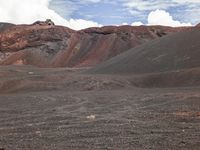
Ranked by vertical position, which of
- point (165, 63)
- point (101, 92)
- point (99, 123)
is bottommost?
point (101, 92)

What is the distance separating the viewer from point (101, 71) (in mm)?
65438

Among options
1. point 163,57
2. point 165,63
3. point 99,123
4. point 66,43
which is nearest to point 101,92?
point 165,63

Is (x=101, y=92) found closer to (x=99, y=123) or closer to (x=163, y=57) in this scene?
(x=163, y=57)

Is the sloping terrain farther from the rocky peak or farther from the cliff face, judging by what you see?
the rocky peak

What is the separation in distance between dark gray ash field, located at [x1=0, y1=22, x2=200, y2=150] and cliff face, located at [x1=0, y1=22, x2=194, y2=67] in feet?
0.69

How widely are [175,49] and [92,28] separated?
5618 centimetres

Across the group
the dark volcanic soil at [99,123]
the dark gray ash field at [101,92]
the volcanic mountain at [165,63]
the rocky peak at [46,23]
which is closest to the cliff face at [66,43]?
the dark gray ash field at [101,92]

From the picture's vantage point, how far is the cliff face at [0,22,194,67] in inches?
4190

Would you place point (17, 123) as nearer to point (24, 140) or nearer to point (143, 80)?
point (24, 140)

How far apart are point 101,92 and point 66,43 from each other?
6680 centimetres

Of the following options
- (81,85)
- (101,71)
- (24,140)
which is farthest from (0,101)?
(101,71)

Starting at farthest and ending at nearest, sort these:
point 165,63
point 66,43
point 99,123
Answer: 1. point 66,43
2. point 165,63
3. point 99,123

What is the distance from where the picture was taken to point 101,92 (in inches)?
1788

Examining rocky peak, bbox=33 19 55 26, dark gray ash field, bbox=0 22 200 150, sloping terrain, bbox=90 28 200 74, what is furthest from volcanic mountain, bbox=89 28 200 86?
rocky peak, bbox=33 19 55 26
